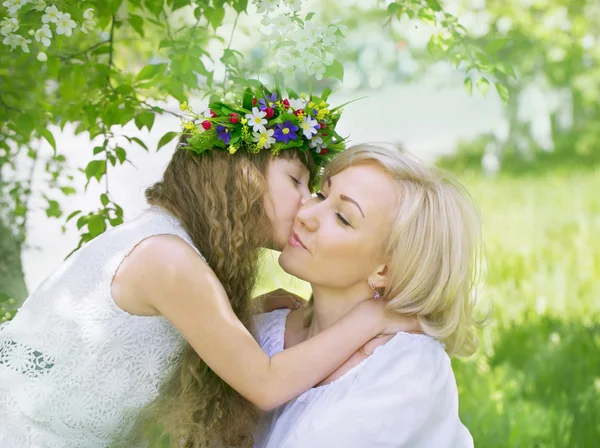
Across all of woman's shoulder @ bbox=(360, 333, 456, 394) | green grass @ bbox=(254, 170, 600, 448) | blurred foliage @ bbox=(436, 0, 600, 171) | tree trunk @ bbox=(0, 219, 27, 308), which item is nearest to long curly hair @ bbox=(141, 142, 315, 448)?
green grass @ bbox=(254, 170, 600, 448)

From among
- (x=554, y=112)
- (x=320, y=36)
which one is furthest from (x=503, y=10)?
(x=320, y=36)

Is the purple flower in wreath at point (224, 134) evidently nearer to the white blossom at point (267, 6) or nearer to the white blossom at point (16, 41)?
the white blossom at point (267, 6)

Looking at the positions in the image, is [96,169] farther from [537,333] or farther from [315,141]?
[537,333]

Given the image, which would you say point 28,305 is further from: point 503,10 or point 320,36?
point 503,10

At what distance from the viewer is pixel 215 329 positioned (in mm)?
2238

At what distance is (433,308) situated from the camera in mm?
2393

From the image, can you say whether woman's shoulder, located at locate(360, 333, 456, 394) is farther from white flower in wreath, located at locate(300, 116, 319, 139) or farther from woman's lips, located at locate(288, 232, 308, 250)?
white flower in wreath, located at locate(300, 116, 319, 139)

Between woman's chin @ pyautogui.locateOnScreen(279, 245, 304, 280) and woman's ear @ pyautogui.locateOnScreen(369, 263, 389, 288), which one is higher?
woman's chin @ pyautogui.locateOnScreen(279, 245, 304, 280)

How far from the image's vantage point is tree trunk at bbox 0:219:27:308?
3160mm

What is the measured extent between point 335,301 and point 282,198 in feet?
1.19

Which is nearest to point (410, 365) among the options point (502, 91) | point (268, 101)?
point (268, 101)

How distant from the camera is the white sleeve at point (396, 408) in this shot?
217cm

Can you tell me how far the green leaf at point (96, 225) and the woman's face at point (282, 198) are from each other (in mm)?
749

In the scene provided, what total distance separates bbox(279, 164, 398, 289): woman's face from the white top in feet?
0.85
